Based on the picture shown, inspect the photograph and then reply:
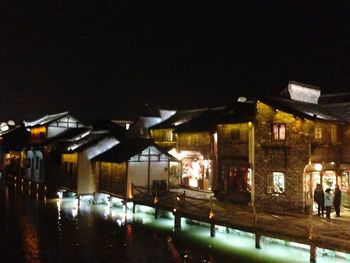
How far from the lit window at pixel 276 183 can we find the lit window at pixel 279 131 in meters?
2.56

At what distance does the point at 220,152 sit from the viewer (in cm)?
3045

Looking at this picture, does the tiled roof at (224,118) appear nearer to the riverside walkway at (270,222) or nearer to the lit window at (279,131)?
the lit window at (279,131)

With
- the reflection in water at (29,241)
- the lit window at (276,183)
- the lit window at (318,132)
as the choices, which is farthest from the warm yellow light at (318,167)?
the reflection in water at (29,241)

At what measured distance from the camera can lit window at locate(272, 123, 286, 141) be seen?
82.1 ft

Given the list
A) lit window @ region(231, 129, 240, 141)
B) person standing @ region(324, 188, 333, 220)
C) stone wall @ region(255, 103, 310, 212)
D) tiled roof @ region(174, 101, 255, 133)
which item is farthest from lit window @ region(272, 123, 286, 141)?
person standing @ region(324, 188, 333, 220)

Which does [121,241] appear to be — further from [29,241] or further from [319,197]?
[319,197]

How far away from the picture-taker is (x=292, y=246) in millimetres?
21000

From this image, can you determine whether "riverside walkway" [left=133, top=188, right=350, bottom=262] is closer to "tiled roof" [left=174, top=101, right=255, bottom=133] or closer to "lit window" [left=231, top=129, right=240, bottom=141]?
"lit window" [left=231, top=129, right=240, bottom=141]

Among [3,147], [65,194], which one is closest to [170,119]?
[65,194]

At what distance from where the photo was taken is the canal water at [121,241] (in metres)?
20.3

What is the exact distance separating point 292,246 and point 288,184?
4.80 meters

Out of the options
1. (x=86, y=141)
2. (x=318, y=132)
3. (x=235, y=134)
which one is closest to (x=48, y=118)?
(x=86, y=141)

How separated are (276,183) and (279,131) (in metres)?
3.72

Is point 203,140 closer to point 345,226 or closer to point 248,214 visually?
point 248,214
